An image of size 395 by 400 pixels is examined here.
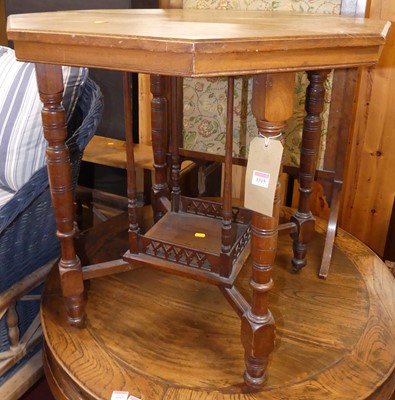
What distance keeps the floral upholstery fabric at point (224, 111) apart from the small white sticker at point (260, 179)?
0.58 metres

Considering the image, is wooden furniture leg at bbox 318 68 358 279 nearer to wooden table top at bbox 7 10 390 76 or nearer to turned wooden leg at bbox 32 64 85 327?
wooden table top at bbox 7 10 390 76

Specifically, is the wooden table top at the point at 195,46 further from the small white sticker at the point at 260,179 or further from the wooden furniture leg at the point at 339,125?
the wooden furniture leg at the point at 339,125

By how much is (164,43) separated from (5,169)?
0.74 metres

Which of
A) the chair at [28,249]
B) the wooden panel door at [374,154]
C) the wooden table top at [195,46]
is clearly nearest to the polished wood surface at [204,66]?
the wooden table top at [195,46]

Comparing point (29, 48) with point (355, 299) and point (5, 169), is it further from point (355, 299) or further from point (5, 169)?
point (355, 299)

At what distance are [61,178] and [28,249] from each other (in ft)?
1.00

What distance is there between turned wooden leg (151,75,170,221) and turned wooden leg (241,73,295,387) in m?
0.49

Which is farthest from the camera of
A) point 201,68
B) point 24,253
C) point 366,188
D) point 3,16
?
point 3,16

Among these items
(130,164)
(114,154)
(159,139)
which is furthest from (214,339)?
(114,154)

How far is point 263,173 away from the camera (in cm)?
74

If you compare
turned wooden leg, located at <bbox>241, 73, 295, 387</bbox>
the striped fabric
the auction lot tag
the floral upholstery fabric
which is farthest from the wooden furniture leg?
the striped fabric

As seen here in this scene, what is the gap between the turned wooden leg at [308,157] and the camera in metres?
1.11

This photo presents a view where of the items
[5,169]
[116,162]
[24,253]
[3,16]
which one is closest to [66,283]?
[24,253]

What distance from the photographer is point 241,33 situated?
2.19 ft
